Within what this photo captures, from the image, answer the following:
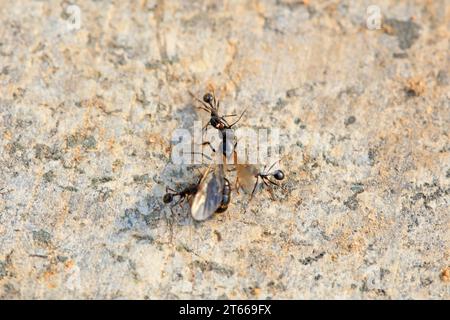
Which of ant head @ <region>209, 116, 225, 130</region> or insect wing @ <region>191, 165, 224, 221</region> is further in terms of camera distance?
ant head @ <region>209, 116, 225, 130</region>

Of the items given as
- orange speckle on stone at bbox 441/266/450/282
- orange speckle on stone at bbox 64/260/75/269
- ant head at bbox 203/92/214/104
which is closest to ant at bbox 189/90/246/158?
ant head at bbox 203/92/214/104

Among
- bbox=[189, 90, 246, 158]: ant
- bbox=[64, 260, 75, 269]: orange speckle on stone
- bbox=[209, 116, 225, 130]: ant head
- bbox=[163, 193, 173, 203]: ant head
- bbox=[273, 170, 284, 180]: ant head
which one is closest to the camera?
bbox=[64, 260, 75, 269]: orange speckle on stone

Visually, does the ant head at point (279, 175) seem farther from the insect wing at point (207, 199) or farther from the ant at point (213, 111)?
the ant at point (213, 111)

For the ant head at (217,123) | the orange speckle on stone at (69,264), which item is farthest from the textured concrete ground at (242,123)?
the ant head at (217,123)

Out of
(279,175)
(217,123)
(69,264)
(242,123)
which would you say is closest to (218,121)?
(217,123)

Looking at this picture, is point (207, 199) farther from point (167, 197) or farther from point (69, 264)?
point (69, 264)

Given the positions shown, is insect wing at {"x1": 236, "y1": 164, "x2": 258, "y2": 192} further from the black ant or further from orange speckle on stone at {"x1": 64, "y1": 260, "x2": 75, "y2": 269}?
orange speckle on stone at {"x1": 64, "y1": 260, "x2": 75, "y2": 269}

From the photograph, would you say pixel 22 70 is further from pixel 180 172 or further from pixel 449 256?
pixel 449 256
